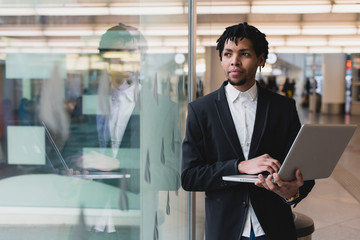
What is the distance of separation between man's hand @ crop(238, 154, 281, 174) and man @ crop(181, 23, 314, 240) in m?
0.05

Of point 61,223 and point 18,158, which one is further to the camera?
point 61,223

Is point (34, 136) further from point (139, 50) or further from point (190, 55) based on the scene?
point (190, 55)

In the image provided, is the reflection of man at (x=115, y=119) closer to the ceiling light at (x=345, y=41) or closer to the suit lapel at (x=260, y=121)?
the suit lapel at (x=260, y=121)

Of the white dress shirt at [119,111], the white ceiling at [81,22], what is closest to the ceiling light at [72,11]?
the white ceiling at [81,22]

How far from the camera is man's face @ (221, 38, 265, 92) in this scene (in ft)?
5.86

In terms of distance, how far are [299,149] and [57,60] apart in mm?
798

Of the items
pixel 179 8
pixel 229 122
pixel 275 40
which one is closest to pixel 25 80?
pixel 229 122

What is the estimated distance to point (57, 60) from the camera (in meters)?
1.31

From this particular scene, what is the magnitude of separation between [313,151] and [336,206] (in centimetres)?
473

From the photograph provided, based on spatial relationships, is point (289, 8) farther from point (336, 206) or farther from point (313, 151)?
point (313, 151)

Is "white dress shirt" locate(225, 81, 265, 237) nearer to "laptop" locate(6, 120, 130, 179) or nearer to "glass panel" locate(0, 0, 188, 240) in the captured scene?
"glass panel" locate(0, 0, 188, 240)

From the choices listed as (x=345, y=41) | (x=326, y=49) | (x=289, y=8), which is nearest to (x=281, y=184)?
(x=289, y=8)

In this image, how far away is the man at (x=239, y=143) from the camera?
1764mm

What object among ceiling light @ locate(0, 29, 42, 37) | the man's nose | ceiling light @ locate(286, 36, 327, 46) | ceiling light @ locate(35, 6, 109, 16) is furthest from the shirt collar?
ceiling light @ locate(286, 36, 327, 46)
